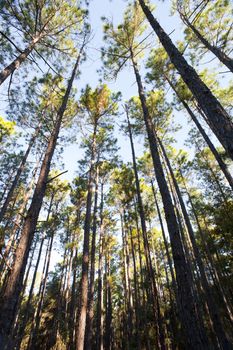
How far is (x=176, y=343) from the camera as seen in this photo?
37.4 feet

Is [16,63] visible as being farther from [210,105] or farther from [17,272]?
[210,105]

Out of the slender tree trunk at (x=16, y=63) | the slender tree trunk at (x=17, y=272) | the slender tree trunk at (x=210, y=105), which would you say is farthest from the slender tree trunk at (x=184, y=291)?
the slender tree trunk at (x=16, y=63)

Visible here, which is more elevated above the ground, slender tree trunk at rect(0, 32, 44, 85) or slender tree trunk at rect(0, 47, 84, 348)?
slender tree trunk at rect(0, 32, 44, 85)

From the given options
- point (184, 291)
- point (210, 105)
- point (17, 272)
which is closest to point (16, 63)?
point (17, 272)

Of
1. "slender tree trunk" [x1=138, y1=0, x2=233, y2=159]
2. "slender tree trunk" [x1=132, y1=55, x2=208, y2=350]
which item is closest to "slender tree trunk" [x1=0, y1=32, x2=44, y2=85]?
"slender tree trunk" [x1=138, y1=0, x2=233, y2=159]

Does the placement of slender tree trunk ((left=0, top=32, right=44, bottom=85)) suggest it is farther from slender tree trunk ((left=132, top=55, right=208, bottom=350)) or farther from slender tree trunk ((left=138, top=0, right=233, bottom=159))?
slender tree trunk ((left=132, top=55, right=208, bottom=350))

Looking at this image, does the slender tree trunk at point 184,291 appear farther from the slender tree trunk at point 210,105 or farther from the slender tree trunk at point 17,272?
the slender tree trunk at point 17,272

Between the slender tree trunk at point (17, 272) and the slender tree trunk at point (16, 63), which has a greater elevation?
the slender tree trunk at point (16, 63)

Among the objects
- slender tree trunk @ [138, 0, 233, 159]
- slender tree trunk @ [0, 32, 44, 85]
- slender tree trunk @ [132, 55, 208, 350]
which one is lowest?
slender tree trunk @ [132, 55, 208, 350]

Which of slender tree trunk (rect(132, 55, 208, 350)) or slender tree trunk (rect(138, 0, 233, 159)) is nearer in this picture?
slender tree trunk (rect(138, 0, 233, 159))

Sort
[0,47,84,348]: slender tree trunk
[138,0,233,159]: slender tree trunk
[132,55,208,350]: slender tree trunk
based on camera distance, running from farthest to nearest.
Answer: [132,55,208,350]: slender tree trunk < [0,47,84,348]: slender tree trunk < [138,0,233,159]: slender tree trunk

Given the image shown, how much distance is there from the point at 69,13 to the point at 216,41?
8.56m

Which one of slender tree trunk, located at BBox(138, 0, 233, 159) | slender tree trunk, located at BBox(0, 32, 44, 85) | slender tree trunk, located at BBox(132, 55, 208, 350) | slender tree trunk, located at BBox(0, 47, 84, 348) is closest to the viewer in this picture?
slender tree trunk, located at BBox(138, 0, 233, 159)

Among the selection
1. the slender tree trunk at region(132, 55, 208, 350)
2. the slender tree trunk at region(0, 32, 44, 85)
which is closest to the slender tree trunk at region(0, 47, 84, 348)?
the slender tree trunk at region(132, 55, 208, 350)
